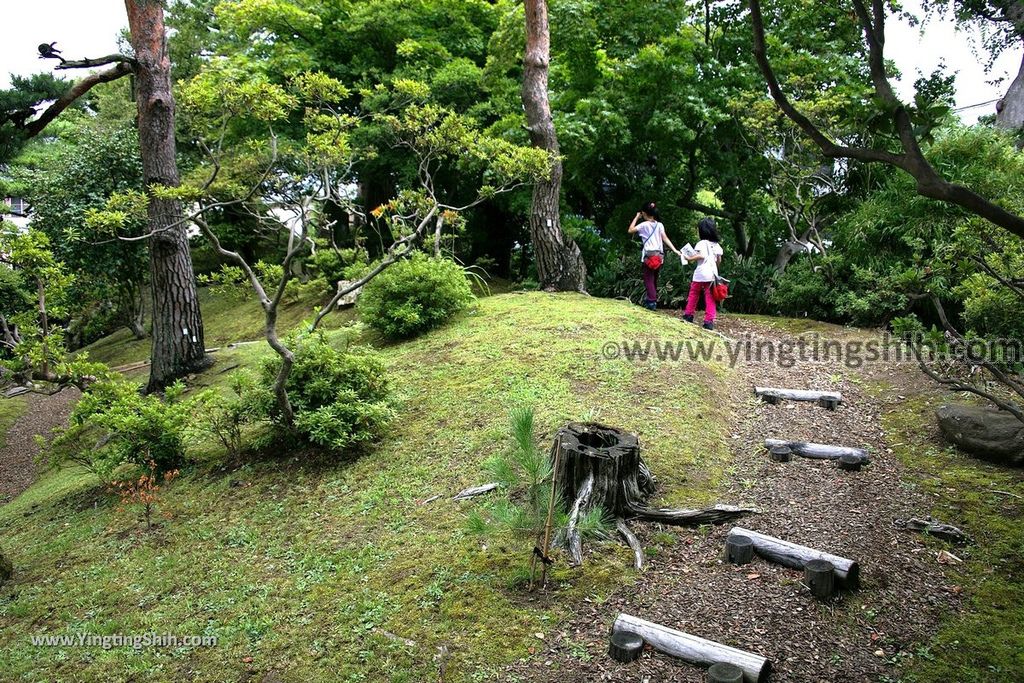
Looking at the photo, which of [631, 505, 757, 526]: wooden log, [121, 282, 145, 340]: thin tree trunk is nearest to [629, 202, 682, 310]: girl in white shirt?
[631, 505, 757, 526]: wooden log

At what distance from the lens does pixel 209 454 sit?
6.51m

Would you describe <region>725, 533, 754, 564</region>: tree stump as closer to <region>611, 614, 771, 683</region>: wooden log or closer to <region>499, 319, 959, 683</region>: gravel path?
<region>499, 319, 959, 683</region>: gravel path

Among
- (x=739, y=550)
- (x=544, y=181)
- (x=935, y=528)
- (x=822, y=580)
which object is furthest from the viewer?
(x=544, y=181)

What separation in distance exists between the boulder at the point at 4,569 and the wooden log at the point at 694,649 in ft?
15.0

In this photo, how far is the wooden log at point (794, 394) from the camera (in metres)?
6.45

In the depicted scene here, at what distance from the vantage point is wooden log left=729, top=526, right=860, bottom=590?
137 inches

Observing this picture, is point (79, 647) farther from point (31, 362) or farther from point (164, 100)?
point (164, 100)

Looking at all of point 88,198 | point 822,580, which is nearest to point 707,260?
point 822,580

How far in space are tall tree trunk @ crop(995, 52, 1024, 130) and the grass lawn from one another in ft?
36.0

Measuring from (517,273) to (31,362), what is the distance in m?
9.77

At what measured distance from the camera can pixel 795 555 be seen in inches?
148

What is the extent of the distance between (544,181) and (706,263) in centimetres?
322

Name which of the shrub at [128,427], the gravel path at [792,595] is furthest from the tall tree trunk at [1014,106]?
the shrub at [128,427]

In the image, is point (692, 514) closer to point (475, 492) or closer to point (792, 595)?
point (792, 595)
